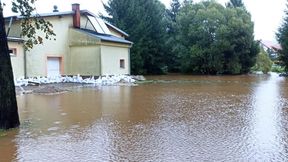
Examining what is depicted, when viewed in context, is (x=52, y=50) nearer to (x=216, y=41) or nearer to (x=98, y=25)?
(x=98, y=25)

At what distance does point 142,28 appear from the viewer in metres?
36.6

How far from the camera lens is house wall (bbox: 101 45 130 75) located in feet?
80.5

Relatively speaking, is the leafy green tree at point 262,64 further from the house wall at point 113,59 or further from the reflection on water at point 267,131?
the reflection on water at point 267,131

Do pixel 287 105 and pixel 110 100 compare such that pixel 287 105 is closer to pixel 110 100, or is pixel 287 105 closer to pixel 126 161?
pixel 110 100

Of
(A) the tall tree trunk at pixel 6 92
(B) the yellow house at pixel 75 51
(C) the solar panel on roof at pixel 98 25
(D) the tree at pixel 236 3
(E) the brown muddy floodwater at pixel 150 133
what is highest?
(D) the tree at pixel 236 3

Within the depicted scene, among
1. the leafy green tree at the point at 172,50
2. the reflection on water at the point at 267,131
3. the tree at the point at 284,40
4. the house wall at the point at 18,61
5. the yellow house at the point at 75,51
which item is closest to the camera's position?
the reflection on water at the point at 267,131

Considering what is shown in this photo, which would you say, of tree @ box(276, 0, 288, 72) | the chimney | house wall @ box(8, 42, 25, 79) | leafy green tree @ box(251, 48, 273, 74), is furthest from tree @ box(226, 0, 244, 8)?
house wall @ box(8, 42, 25, 79)

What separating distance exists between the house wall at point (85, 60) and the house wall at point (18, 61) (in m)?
4.08

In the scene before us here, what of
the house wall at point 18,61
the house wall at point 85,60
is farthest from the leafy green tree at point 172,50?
the house wall at point 18,61

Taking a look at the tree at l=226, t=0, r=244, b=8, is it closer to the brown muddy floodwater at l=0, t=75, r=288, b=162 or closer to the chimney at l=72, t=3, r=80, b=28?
the chimney at l=72, t=3, r=80, b=28

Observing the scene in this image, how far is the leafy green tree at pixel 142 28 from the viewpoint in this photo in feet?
120

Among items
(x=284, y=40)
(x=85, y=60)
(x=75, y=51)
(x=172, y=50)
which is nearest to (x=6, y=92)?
(x=85, y=60)

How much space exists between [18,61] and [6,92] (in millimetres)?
14089

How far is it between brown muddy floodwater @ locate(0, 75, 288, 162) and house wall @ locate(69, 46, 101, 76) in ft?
41.0
